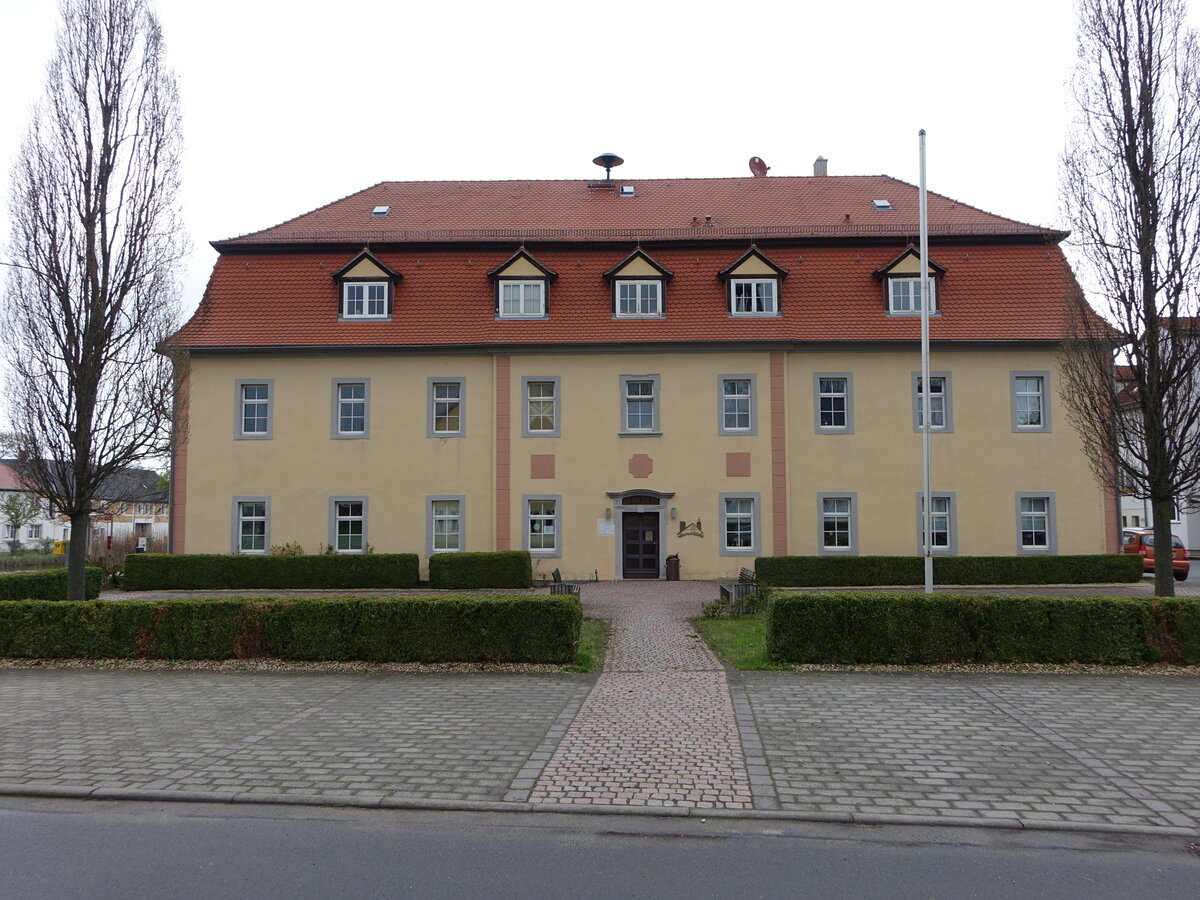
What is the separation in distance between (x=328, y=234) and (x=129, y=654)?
657 inches

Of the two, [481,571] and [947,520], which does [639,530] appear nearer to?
[481,571]

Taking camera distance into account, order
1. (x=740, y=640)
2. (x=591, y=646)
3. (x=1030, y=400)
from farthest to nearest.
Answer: (x=1030, y=400) < (x=740, y=640) < (x=591, y=646)

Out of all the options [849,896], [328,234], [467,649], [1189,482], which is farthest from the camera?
[328,234]

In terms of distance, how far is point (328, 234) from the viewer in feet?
84.0

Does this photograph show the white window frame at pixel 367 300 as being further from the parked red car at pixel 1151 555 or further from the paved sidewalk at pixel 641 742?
the parked red car at pixel 1151 555

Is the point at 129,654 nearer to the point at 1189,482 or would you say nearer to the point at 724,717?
the point at 724,717

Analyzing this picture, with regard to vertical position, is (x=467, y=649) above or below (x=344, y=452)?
below

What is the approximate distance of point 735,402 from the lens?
23.9 metres

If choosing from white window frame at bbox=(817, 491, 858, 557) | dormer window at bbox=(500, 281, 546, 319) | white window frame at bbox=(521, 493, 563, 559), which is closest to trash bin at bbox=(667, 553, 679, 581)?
white window frame at bbox=(521, 493, 563, 559)

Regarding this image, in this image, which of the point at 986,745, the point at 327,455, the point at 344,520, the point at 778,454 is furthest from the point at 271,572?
the point at 986,745

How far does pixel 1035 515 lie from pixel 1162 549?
35.7 feet

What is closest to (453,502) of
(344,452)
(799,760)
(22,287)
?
(344,452)

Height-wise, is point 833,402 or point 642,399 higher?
point 642,399

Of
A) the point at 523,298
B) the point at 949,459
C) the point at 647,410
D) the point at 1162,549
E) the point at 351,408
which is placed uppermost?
the point at 523,298
